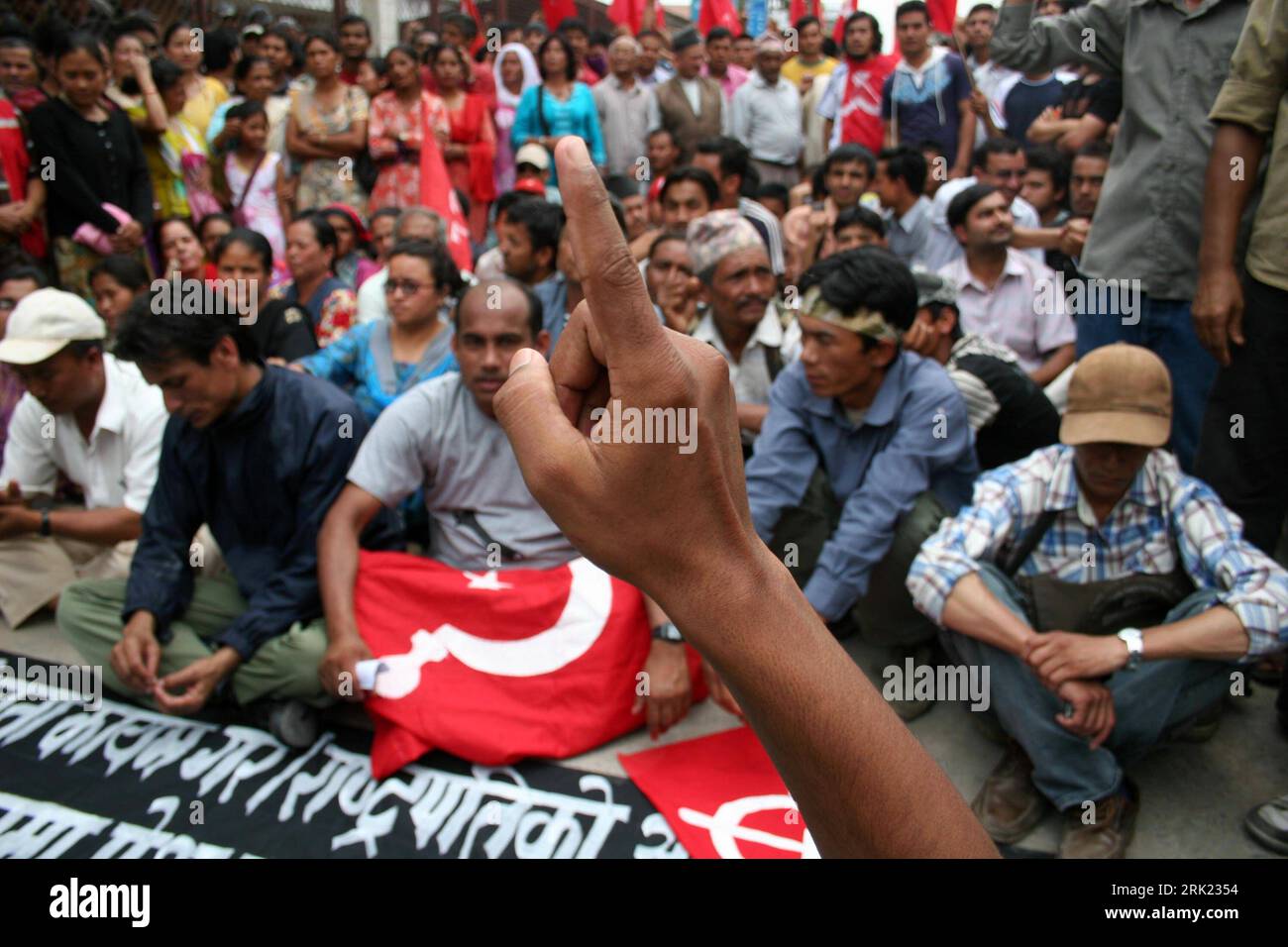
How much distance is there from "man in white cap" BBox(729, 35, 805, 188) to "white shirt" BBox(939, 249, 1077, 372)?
3.19 metres

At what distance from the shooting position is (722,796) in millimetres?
2570

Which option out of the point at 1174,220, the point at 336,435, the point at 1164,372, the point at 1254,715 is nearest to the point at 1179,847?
the point at 1254,715

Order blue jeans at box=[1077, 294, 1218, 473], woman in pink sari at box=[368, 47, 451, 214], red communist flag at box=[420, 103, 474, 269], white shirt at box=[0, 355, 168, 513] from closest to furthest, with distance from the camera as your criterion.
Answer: blue jeans at box=[1077, 294, 1218, 473]
white shirt at box=[0, 355, 168, 513]
red communist flag at box=[420, 103, 474, 269]
woman in pink sari at box=[368, 47, 451, 214]

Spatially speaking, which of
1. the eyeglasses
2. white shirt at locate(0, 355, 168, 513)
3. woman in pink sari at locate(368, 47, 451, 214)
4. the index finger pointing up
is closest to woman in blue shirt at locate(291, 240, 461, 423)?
the eyeglasses

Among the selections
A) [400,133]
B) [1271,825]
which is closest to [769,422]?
[1271,825]

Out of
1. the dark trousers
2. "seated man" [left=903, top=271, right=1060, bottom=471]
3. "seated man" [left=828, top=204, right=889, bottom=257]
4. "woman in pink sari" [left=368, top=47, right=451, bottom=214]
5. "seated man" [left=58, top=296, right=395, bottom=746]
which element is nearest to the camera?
the dark trousers

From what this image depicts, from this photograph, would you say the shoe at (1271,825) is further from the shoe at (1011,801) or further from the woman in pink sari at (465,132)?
the woman in pink sari at (465,132)

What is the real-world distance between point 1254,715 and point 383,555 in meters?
2.69

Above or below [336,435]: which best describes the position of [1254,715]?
below

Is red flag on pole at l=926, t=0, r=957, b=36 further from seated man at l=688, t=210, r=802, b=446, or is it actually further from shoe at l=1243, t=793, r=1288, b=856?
shoe at l=1243, t=793, r=1288, b=856

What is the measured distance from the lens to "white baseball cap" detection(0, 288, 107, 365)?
338cm

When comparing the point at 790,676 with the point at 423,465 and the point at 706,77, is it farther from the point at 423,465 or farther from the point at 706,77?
the point at 706,77

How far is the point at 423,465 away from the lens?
10.5 feet
